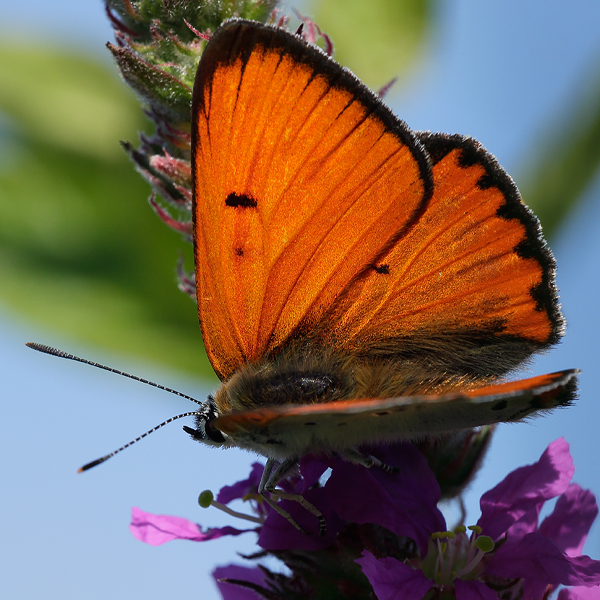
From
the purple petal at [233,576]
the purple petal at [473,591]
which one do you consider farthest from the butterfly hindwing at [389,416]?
the purple petal at [233,576]

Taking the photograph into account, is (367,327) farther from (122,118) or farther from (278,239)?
(122,118)

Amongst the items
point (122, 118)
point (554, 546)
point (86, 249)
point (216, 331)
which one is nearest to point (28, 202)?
point (86, 249)

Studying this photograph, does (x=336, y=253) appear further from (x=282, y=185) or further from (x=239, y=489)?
(x=239, y=489)

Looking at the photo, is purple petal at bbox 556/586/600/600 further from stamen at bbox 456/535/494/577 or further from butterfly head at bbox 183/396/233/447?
butterfly head at bbox 183/396/233/447

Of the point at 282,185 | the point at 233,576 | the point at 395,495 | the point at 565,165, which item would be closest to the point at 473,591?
the point at 395,495

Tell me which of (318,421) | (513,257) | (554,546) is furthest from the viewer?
(513,257)

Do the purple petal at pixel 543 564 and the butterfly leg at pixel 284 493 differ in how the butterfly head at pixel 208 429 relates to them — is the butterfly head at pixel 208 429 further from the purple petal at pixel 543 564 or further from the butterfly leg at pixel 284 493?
the purple petal at pixel 543 564
